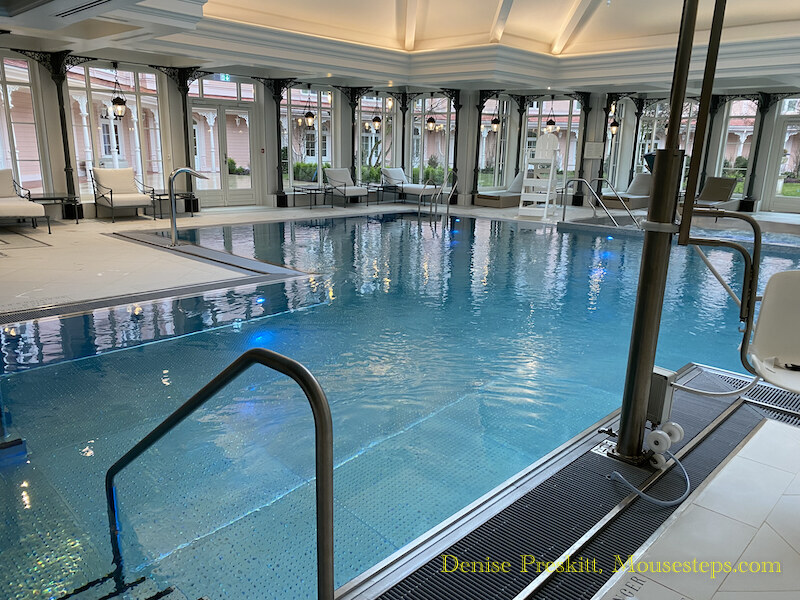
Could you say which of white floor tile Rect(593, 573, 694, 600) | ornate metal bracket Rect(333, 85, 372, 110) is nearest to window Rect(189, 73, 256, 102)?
ornate metal bracket Rect(333, 85, 372, 110)

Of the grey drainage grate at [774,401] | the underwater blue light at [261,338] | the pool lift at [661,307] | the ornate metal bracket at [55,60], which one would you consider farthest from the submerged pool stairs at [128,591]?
the ornate metal bracket at [55,60]

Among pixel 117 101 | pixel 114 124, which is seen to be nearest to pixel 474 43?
pixel 117 101

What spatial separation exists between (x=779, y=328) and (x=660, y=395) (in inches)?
23.8

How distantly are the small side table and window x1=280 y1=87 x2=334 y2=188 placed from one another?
5.18 meters

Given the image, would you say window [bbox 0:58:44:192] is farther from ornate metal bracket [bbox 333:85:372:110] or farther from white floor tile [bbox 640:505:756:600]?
white floor tile [bbox 640:505:756:600]

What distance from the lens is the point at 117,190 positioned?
11.9 metres

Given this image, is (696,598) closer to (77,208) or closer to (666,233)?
(666,233)

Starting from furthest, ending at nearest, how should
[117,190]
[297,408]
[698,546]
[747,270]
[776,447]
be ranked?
[117,190], [297,408], [776,447], [747,270], [698,546]

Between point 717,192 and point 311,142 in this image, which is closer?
point 717,192

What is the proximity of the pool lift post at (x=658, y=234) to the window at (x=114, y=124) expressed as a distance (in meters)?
12.1

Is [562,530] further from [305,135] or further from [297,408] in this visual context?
[305,135]

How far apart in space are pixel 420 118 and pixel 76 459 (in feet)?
55.6

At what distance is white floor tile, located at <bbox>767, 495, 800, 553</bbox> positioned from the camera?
237cm

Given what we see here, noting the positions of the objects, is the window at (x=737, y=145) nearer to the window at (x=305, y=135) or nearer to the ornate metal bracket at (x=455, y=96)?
the ornate metal bracket at (x=455, y=96)
